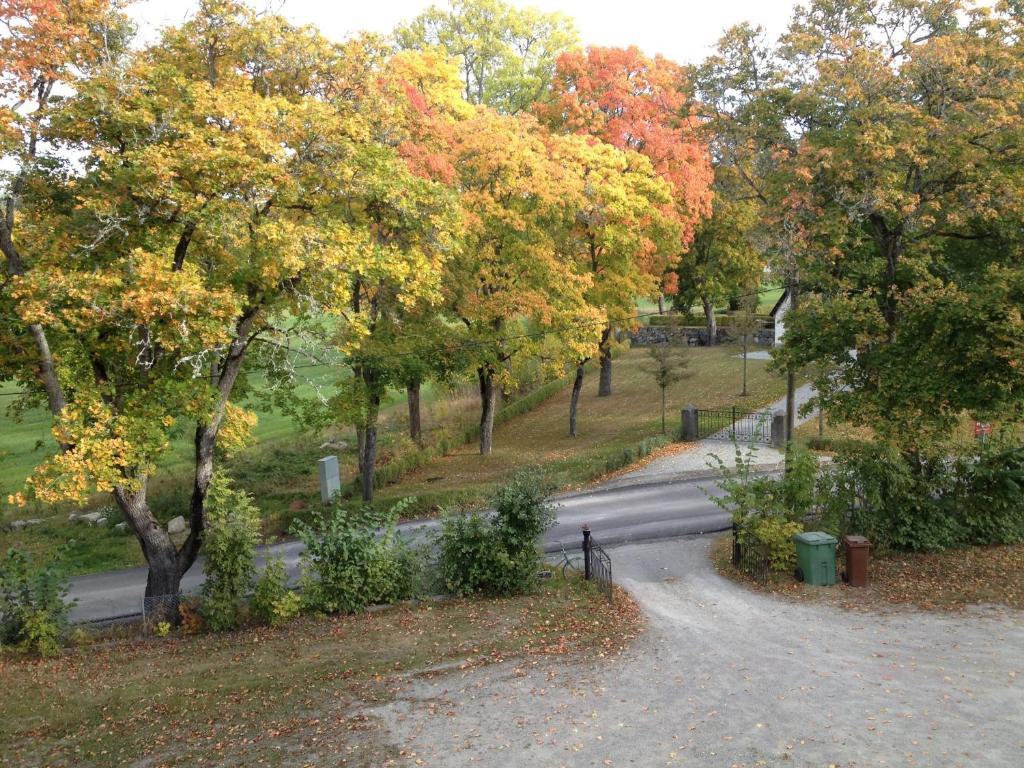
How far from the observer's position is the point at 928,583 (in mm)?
15594

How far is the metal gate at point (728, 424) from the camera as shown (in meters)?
28.5

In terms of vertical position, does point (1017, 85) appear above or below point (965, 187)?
above

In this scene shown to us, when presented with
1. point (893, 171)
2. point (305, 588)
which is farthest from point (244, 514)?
point (893, 171)

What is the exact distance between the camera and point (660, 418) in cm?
3325

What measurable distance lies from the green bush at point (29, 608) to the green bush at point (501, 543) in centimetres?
680

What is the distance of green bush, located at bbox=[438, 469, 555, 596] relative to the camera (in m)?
15.2

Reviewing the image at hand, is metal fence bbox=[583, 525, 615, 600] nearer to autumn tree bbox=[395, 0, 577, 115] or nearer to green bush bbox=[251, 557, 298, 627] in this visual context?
green bush bbox=[251, 557, 298, 627]

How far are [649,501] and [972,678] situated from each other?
473 inches

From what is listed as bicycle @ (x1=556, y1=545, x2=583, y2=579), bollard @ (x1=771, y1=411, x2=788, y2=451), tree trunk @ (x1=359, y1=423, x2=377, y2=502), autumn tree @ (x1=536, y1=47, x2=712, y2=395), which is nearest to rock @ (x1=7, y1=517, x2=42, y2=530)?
tree trunk @ (x1=359, y1=423, x2=377, y2=502)

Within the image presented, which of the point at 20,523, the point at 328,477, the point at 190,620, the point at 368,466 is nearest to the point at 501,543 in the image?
the point at 190,620

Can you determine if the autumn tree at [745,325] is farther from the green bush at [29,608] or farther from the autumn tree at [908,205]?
the green bush at [29,608]

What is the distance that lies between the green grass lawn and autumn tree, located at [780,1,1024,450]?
23.5 ft

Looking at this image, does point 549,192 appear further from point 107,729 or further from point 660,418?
point 107,729

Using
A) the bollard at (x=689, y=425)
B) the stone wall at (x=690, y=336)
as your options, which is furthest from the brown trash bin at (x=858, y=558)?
the stone wall at (x=690, y=336)
